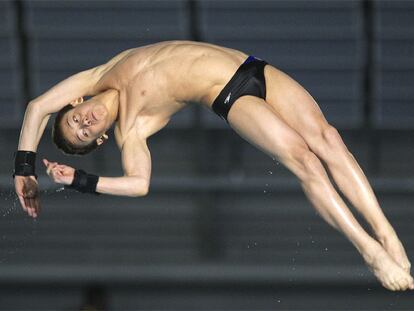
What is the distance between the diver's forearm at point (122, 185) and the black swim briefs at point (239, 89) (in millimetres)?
553

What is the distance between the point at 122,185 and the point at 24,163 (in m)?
0.59

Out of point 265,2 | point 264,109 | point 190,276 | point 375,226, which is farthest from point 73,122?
point 265,2

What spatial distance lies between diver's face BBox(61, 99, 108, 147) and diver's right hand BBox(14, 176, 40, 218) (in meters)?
0.37

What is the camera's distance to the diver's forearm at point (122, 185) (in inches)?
267

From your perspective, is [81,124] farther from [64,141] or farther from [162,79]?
[162,79]

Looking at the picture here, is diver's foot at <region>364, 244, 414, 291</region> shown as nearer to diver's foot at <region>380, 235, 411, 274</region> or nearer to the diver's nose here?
diver's foot at <region>380, 235, 411, 274</region>

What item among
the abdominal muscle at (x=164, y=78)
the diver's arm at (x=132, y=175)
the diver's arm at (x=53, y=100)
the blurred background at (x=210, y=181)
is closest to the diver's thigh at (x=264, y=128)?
the abdominal muscle at (x=164, y=78)

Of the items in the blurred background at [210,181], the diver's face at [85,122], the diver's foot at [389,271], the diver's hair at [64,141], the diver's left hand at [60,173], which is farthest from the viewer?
the blurred background at [210,181]

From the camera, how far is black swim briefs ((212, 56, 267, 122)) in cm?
695

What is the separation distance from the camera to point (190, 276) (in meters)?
8.95

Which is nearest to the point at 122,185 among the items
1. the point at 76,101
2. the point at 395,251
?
the point at 76,101

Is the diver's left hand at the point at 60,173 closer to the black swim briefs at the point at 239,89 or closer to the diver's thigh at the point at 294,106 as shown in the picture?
the black swim briefs at the point at 239,89

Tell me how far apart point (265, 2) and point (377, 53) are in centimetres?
86

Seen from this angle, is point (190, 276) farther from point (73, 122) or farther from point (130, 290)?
point (73, 122)
